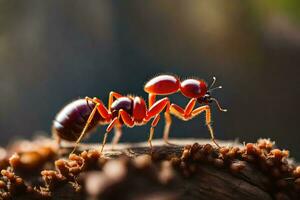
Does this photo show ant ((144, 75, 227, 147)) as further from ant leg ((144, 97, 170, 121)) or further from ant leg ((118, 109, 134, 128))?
ant leg ((118, 109, 134, 128))

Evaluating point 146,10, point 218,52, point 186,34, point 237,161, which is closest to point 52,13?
point 146,10

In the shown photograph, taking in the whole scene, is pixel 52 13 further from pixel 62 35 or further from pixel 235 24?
pixel 235 24

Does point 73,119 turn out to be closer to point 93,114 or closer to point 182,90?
point 93,114

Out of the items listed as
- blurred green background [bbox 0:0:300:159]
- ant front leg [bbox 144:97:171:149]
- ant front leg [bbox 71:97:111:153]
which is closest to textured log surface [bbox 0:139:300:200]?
ant front leg [bbox 144:97:171:149]

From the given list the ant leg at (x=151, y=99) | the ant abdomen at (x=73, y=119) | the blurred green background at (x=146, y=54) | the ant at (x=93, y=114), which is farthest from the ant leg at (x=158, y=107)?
the blurred green background at (x=146, y=54)

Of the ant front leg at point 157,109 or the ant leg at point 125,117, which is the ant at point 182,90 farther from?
the ant leg at point 125,117

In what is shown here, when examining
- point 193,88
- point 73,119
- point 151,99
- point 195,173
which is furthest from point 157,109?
point 195,173
